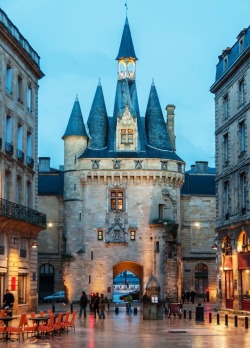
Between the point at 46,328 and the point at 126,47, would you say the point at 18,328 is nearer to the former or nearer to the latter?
the point at 46,328

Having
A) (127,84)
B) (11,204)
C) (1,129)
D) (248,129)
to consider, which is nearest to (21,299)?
(11,204)

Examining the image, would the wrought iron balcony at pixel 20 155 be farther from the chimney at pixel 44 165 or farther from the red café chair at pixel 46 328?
the chimney at pixel 44 165

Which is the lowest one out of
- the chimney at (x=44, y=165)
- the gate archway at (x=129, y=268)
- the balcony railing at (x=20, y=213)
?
the gate archway at (x=129, y=268)

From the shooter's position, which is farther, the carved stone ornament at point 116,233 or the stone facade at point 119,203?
the carved stone ornament at point 116,233

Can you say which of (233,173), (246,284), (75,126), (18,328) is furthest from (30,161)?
(75,126)

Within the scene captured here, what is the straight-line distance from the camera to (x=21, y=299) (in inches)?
1606

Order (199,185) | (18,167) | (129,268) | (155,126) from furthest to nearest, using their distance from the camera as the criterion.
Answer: (199,185)
(129,268)
(155,126)
(18,167)

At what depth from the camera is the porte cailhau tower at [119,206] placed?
64.8m

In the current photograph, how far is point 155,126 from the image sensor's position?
6919cm

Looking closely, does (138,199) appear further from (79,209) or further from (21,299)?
(21,299)

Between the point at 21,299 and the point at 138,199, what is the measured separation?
26.7 meters

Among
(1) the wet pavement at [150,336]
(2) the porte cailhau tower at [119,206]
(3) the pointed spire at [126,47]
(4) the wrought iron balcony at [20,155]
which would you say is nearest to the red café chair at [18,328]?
(1) the wet pavement at [150,336]

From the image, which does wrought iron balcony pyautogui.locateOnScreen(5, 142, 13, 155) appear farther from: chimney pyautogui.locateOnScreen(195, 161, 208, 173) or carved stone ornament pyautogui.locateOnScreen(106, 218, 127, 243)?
chimney pyautogui.locateOnScreen(195, 161, 208, 173)

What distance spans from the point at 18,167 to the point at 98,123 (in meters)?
28.7
